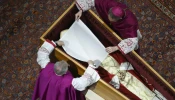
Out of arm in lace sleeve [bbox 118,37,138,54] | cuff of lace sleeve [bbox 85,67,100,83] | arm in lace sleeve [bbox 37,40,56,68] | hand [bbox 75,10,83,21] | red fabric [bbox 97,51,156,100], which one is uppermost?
arm in lace sleeve [bbox 37,40,56,68]

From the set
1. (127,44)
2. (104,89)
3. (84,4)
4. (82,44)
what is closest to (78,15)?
(84,4)

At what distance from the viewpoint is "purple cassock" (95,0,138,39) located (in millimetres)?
3402

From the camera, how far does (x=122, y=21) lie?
338 cm

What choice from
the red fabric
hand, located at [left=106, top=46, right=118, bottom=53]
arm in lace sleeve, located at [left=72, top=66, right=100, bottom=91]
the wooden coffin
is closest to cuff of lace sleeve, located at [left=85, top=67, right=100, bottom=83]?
arm in lace sleeve, located at [left=72, top=66, right=100, bottom=91]

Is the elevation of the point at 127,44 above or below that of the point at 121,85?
above

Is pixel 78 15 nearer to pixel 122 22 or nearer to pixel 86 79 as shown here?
pixel 122 22

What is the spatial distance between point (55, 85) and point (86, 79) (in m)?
0.31

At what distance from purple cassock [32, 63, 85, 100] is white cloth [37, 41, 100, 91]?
0.06 meters

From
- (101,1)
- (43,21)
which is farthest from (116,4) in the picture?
(43,21)

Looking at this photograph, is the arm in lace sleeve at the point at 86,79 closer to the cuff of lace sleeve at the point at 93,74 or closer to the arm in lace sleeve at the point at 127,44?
the cuff of lace sleeve at the point at 93,74

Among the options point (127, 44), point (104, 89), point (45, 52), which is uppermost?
point (45, 52)

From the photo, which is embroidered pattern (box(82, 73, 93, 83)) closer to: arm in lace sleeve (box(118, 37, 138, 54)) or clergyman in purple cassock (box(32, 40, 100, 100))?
clergyman in purple cassock (box(32, 40, 100, 100))

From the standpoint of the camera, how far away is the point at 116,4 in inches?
136

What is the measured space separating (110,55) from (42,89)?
81 cm
